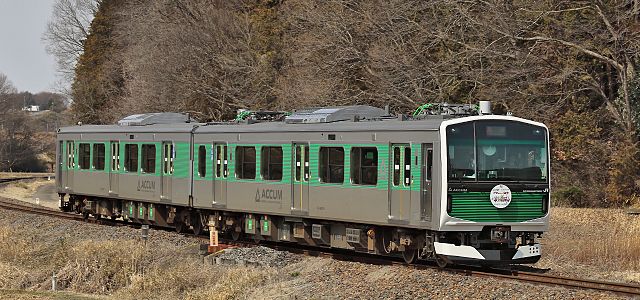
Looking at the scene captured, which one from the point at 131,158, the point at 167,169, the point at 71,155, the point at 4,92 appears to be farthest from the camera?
the point at 4,92

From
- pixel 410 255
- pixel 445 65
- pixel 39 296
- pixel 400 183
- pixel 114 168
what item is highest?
pixel 445 65

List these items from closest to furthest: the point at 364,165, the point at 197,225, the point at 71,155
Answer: the point at 364,165 < the point at 197,225 < the point at 71,155

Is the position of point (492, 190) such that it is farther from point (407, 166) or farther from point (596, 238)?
point (596, 238)

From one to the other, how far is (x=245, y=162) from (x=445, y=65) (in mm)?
12053

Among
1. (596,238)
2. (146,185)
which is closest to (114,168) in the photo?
(146,185)

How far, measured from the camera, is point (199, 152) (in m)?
22.8

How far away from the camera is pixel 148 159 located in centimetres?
2508

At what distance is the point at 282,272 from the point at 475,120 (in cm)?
417

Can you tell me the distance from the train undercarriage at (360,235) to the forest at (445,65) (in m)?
10.1

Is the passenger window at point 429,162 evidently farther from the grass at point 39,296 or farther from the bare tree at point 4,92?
the bare tree at point 4,92

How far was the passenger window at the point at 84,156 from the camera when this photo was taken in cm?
2817

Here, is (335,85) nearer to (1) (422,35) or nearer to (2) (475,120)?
(1) (422,35)

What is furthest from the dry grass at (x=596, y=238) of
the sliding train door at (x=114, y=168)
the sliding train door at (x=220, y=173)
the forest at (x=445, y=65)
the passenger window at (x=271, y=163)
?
the sliding train door at (x=114, y=168)

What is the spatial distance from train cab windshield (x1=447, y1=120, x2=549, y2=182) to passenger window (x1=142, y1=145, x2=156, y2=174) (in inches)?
437
